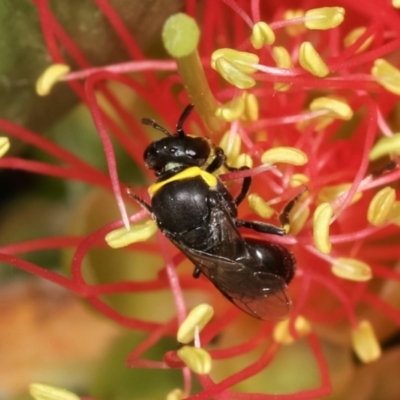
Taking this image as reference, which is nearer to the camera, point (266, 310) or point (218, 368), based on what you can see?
point (266, 310)

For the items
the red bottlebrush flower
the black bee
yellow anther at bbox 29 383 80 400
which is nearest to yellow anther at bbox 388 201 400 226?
the red bottlebrush flower

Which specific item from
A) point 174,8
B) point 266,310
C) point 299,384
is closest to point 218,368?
point 299,384

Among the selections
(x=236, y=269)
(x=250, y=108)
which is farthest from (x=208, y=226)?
(x=250, y=108)

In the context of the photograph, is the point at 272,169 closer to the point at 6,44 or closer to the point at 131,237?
the point at 131,237

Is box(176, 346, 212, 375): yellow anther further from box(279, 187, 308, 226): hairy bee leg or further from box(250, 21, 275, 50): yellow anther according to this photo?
box(250, 21, 275, 50): yellow anther

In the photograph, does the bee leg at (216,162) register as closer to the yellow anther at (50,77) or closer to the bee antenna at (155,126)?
the bee antenna at (155,126)

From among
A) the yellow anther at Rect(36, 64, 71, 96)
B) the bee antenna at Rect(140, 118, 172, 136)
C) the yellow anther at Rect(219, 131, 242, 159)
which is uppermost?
the yellow anther at Rect(36, 64, 71, 96)
